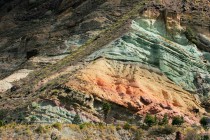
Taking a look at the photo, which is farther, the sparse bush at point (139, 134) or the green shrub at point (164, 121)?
the green shrub at point (164, 121)

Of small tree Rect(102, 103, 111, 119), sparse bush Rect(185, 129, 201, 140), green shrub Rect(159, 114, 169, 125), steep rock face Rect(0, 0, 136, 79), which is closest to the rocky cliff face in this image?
steep rock face Rect(0, 0, 136, 79)

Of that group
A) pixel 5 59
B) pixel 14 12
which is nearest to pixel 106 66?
pixel 5 59

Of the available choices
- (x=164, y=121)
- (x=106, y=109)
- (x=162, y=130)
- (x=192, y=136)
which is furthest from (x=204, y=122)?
(x=106, y=109)

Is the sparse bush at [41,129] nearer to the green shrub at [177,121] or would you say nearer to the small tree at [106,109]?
the small tree at [106,109]

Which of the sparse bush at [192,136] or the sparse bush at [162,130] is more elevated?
the sparse bush at [162,130]

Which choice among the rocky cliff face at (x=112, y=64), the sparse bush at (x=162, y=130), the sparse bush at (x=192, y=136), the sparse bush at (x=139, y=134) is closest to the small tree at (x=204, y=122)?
the rocky cliff face at (x=112, y=64)

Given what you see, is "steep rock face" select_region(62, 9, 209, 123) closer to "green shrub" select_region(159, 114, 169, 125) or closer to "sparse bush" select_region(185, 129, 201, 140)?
"green shrub" select_region(159, 114, 169, 125)

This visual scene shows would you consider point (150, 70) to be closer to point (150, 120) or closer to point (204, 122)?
point (204, 122)

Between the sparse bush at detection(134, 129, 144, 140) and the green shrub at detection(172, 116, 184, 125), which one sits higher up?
the sparse bush at detection(134, 129, 144, 140)
